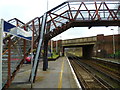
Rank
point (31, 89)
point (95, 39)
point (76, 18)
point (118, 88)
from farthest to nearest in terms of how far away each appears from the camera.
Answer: point (95, 39), point (76, 18), point (118, 88), point (31, 89)

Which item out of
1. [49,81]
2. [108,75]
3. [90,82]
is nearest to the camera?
[49,81]

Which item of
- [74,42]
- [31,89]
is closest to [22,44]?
[31,89]

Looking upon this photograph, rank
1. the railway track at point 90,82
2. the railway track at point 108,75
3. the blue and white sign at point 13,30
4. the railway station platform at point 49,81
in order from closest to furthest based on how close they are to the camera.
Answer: the blue and white sign at point 13,30 < the railway station platform at point 49,81 < the railway track at point 90,82 < the railway track at point 108,75

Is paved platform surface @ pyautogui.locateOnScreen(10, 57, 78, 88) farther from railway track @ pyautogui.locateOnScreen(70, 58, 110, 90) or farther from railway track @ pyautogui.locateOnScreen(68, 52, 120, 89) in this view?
railway track @ pyautogui.locateOnScreen(68, 52, 120, 89)

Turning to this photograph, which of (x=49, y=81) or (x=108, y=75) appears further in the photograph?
(x=108, y=75)

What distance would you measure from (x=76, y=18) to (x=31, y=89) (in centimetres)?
880

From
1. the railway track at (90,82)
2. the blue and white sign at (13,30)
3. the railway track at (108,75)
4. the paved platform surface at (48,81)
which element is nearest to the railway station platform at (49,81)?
the paved platform surface at (48,81)

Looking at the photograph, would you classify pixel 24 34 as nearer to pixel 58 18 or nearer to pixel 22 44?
pixel 22 44

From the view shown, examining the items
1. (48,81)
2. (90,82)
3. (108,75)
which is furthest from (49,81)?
(108,75)

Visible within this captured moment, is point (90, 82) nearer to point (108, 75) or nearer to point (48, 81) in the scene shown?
point (108, 75)

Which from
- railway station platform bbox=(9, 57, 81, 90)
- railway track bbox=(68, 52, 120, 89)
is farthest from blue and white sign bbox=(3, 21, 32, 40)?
railway track bbox=(68, 52, 120, 89)

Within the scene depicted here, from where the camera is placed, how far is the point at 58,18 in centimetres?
1430

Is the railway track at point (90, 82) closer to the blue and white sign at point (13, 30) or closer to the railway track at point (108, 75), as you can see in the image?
the railway track at point (108, 75)

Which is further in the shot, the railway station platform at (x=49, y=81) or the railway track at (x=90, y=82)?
the railway track at (x=90, y=82)
